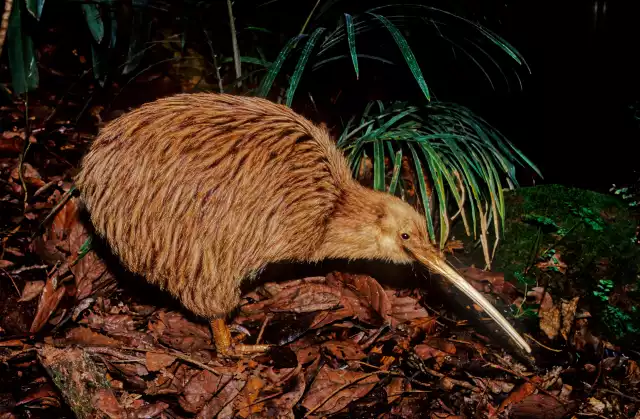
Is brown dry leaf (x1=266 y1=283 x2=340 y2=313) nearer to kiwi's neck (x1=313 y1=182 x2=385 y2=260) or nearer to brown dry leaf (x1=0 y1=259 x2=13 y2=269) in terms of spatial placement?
kiwi's neck (x1=313 y1=182 x2=385 y2=260)

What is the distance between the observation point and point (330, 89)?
11.3 ft

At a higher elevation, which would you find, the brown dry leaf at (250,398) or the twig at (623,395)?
the brown dry leaf at (250,398)

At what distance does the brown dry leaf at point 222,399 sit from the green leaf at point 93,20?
1871 millimetres

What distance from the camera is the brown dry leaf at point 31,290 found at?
245 centimetres

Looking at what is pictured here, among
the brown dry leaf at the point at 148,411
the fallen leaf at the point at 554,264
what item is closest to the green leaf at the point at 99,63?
the brown dry leaf at the point at 148,411

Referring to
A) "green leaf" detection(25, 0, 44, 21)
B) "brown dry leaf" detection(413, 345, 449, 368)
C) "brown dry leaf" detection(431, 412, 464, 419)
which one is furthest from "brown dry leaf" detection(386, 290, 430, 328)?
"green leaf" detection(25, 0, 44, 21)

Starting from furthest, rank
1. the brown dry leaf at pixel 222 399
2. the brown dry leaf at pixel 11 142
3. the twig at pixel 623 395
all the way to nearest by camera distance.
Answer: the brown dry leaf at pixel 11 142
the twig at pixel 623 395
the brown dry leaf at pixel 222 399

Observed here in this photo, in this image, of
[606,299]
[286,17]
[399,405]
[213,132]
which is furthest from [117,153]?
[606,299]

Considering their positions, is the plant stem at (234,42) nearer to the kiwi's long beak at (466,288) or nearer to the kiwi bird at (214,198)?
the kiwi bird at (214,198)

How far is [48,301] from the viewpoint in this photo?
8.00 ft

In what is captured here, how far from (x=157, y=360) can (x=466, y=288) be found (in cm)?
139

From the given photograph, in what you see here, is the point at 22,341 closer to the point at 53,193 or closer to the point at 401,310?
the point at 53,193

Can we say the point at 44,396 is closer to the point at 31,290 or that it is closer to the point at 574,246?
the point at 31,290

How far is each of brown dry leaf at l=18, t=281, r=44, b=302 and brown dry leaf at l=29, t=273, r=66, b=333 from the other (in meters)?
0.05
